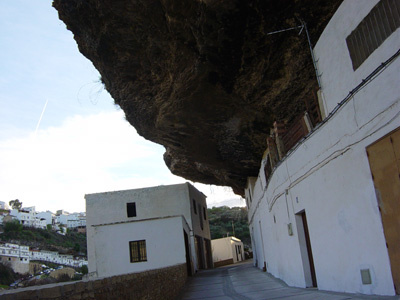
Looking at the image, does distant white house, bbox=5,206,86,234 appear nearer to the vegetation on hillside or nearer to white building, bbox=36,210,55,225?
white building, bbox=36,210,55,225

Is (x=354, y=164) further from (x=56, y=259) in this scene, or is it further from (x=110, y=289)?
(x=56, y=259)

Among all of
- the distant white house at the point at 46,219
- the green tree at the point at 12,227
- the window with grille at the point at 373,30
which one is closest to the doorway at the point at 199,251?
the window with grille at the point at 373,30

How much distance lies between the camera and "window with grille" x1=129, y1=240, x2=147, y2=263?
2150 centimetres

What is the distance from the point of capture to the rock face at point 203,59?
369 inches

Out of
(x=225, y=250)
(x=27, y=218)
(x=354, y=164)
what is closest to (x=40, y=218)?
(x=27, y=218)

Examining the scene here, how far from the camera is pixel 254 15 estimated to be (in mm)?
9258

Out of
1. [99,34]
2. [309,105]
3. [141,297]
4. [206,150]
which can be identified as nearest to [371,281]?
[141,297]

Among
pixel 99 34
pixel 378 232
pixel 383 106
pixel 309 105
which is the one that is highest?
pixel 99 34

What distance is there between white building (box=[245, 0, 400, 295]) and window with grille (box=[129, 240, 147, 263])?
14209 mm

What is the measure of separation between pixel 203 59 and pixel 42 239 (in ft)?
220

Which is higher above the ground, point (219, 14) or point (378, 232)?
point (219, 14)

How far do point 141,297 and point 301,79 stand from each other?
23.6 ft

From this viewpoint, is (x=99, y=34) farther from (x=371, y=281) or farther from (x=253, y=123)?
(x=371, y=281)

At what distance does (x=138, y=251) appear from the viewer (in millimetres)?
21625
